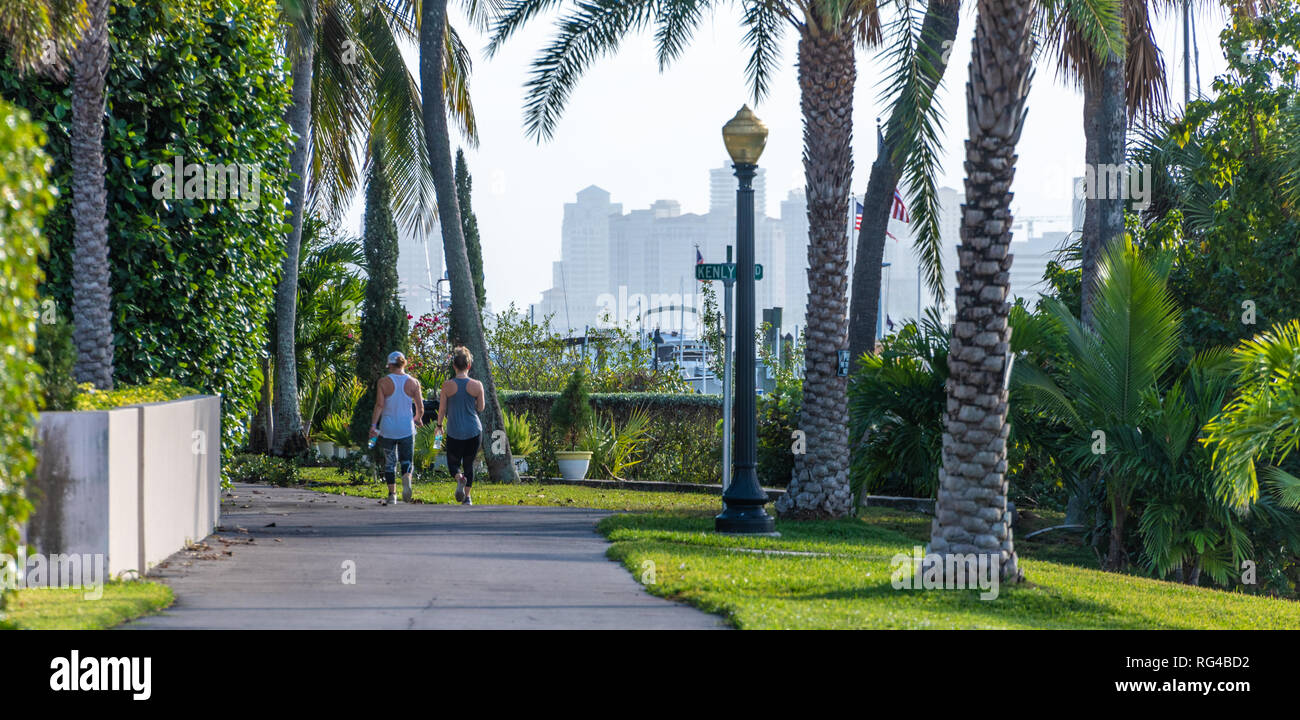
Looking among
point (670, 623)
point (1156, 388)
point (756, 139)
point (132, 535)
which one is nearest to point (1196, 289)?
point (1156, 388)

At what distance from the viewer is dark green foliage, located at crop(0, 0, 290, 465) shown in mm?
11391

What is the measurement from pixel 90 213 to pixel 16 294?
5312 mm

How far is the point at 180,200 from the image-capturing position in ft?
38.4

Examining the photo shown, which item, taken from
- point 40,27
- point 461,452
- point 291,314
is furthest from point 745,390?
point 291,314

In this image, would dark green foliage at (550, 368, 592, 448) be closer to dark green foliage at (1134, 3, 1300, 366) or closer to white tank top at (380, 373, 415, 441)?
white tank top at (380, 373, 415, 441)

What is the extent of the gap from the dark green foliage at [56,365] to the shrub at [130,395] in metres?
0.10

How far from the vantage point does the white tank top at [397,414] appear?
1445 cm

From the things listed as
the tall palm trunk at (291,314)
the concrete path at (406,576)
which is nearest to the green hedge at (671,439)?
the tall palm trunk at (291,314)

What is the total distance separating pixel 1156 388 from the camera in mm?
14078

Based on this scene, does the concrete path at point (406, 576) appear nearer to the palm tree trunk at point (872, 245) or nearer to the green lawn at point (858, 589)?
the green lawn at point (858, 589)

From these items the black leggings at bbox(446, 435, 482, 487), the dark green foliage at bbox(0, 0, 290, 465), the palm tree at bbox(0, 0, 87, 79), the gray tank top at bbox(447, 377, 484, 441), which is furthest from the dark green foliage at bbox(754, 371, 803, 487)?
the palm tree at bbox(0, 0, 87, 79)

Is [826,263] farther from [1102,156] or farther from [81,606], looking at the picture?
[81,606]

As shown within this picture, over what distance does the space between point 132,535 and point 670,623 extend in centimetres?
371

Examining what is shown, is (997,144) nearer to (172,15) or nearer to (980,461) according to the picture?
(980,461)
